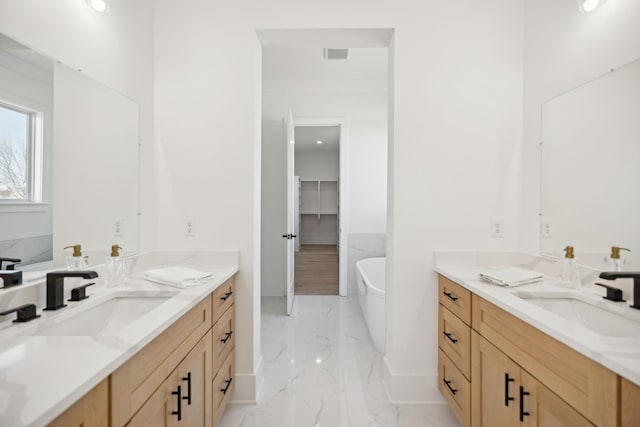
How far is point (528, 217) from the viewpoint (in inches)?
77.7

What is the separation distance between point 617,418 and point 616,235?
2.96 ft

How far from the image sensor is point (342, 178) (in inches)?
163

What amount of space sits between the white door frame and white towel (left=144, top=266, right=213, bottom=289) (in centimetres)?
264

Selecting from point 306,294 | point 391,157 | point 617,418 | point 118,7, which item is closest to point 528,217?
point 391,157

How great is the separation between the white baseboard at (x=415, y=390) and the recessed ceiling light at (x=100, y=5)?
267 cm

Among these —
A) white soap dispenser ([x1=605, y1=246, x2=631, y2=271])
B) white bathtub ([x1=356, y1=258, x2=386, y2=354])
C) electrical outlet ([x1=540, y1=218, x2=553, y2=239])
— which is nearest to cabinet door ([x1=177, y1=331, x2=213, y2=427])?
white bathtub ([x1=356, y1=258, x2=386, y2=354])

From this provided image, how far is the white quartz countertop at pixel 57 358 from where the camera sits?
0.59 m

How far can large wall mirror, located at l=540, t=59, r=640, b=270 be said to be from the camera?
1302 millimetres

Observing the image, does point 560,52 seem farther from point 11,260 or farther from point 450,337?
point 11,260

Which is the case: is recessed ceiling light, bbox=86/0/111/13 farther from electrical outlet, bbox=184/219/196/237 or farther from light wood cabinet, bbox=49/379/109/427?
light wood cabinet, bbox=49/379/109/427

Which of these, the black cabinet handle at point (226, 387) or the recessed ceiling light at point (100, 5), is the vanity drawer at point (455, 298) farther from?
the recessed ceiling light at point (100, 5)

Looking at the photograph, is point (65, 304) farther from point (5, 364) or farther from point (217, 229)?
point (217, 229)

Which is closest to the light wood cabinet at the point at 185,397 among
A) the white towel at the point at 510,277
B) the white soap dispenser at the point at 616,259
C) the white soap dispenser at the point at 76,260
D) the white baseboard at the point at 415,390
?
the white soap dispenser at the point at 76,260

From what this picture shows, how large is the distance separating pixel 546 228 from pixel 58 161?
2.54m
